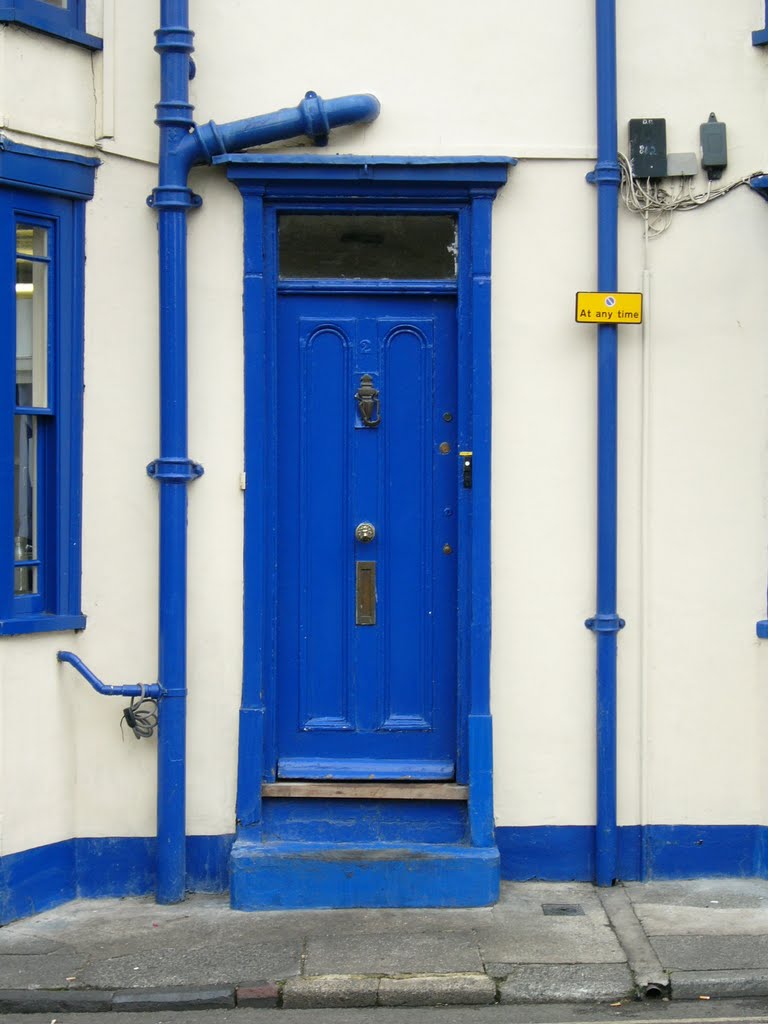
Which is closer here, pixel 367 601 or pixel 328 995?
pixel 328 995

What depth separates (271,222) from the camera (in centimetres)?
671

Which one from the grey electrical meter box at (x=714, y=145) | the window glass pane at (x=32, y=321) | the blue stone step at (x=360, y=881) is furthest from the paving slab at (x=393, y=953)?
the grey electrical meter box at (x=714, y=145)

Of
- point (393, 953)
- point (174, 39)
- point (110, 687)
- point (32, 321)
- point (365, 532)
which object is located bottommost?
point (393, 953)

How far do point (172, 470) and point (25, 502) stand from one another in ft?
2.42

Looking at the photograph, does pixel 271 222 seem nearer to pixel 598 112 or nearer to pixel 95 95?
pixel 95 95

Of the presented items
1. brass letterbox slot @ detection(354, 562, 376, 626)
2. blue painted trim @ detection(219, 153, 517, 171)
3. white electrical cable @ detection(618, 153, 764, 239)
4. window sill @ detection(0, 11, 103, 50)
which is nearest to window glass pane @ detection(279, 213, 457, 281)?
blue painted trim @ detection(219, 153, 517, 171)

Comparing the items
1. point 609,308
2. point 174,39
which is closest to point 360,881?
point 609,308

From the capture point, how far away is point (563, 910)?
6.35 metres

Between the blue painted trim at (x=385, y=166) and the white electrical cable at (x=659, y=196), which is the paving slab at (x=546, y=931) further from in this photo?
the blue painted trim at (x=385, y=166)

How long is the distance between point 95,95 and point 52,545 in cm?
220

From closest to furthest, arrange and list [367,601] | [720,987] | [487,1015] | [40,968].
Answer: [487,1015] < [720,987] < [40,968] < [367,601]

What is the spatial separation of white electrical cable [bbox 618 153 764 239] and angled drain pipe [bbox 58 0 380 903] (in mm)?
1295

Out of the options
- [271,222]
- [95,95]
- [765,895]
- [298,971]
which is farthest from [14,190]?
[765,895]

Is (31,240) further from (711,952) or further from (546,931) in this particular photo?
(711,952)
